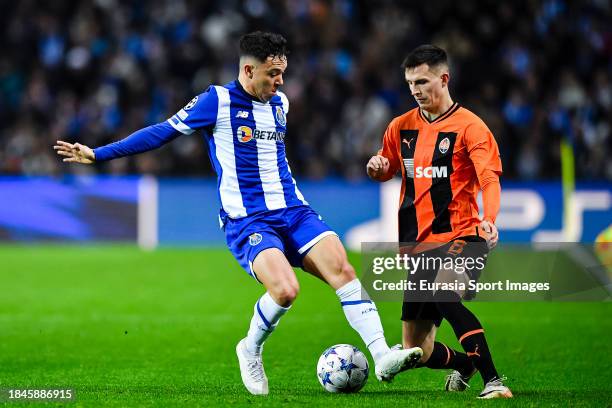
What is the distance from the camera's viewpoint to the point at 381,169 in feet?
22.9

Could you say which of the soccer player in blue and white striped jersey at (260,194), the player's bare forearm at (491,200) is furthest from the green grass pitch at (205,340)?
the player's bare forearm at (491,200)

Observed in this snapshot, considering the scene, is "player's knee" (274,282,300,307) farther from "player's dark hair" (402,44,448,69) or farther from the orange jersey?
"player's dark hair" (402,44,448,69)

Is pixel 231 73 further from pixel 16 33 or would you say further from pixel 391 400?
pixel 391 400

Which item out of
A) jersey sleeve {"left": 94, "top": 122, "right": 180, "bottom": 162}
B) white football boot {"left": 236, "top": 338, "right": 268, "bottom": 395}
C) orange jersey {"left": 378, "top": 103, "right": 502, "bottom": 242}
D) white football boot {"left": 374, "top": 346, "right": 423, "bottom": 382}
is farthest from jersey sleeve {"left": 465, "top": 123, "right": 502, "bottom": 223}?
jersey sleeve {"left": 94, "top": 122, "right": 180, "bottom": 162}

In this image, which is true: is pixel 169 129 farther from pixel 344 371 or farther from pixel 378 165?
pixel 344 371

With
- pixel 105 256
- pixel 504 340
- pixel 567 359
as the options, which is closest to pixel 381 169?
pixel 567 359

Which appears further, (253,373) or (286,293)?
(253,373)

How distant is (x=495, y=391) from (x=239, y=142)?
2.22 meters

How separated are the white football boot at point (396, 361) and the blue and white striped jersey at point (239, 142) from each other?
1.22 meters

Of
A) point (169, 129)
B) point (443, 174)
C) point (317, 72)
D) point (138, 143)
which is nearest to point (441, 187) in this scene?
point (443, 174)

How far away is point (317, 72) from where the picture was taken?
66.7 feet

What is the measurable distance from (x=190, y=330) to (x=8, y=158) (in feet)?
34.8

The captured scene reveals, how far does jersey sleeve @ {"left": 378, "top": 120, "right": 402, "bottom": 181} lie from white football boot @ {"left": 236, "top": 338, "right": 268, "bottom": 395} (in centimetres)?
143

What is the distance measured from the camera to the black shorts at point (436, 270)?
6.54m
